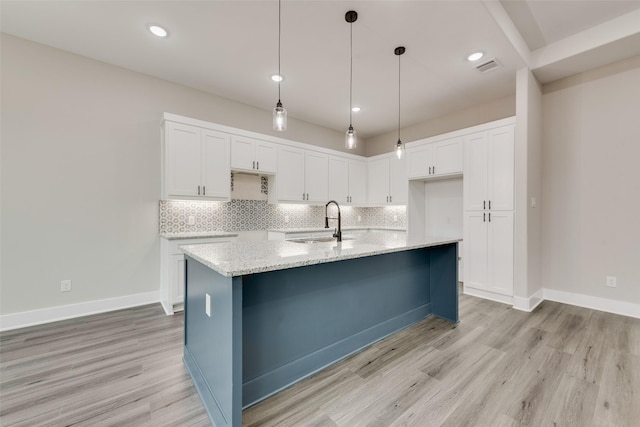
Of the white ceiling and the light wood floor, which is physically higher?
the white ceiling

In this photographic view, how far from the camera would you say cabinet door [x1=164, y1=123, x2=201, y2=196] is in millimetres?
3447

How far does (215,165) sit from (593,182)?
497 centimetres

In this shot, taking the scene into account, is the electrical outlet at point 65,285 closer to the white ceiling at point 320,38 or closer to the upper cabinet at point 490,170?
the white ceiling at point 320,38

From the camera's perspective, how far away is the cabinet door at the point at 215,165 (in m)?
3.72

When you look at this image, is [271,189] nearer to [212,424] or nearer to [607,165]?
[212,424]

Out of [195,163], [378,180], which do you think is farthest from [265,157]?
[378,180]

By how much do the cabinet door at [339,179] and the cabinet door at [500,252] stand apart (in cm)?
260

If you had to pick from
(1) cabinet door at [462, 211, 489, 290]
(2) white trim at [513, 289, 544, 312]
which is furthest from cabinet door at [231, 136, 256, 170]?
(2) white trim at [513, 289, 544, 312]

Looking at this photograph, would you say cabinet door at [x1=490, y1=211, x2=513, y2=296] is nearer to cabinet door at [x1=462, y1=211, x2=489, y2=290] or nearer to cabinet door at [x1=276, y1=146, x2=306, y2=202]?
cabinet door at [x1=462, y1=211, x2=489, y2=290]

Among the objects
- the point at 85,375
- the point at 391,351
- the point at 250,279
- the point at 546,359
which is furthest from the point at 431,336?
the point at 85,375

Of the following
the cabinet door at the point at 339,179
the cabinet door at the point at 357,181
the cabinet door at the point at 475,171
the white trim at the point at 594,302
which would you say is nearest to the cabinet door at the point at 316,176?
the cabinet door at the point at 339,179

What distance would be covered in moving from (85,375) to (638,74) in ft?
20.2

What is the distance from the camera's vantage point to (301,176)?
4840 mm

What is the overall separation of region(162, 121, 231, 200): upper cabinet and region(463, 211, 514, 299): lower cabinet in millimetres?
3657
